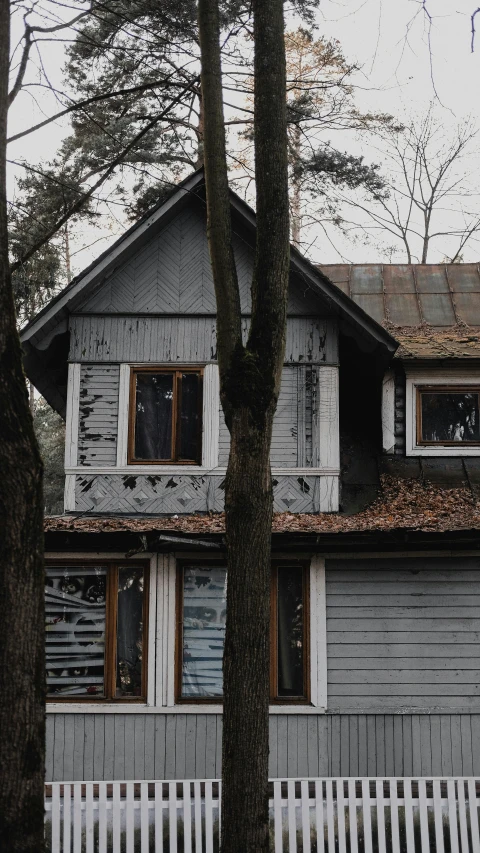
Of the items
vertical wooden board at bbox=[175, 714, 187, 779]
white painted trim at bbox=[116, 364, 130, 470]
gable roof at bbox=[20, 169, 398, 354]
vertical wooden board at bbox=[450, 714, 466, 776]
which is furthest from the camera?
white painted trim at bbox=[116, 364, 130, 470]

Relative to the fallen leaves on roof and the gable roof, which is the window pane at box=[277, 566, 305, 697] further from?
the gable roof

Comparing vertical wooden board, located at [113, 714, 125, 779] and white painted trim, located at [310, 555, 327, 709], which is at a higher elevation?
white painted trim, located at [310, 555, 327, 709]

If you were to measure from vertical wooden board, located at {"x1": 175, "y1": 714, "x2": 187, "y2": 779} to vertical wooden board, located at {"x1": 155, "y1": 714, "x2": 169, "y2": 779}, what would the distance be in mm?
164

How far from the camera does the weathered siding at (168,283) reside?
1300cm

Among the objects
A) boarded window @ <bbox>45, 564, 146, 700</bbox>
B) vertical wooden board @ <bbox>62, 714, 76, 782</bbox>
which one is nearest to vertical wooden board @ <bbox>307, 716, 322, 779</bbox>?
boarded window @ <bbox>45, 564, 146, 700</bbox>

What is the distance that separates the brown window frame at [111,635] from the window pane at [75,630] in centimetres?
7

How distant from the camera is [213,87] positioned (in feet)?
26.1

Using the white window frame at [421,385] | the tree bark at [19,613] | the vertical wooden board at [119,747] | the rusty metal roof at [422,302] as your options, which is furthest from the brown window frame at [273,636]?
the tree bark at [19,613]

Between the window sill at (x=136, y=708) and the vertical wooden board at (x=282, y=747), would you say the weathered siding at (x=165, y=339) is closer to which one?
the window sill at (x=136, y=708)

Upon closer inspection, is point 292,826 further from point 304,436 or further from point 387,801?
Answer: point 304,436

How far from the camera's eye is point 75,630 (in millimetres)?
11586

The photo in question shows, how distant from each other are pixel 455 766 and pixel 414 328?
22.7 feet

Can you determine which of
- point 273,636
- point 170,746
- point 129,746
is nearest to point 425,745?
point 273,636

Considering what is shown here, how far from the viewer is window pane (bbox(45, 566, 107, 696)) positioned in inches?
449
